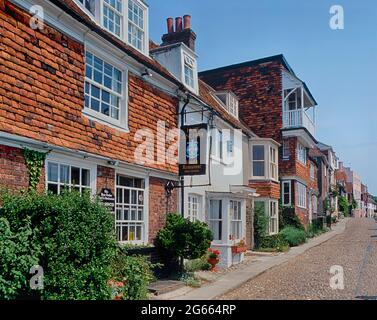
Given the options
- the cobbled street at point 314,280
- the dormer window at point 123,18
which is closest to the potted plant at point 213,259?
the cobbled street at point 314,280

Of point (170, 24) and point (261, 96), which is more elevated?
point (170, 24)

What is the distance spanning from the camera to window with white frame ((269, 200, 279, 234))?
2288cm

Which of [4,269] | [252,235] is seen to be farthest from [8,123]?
[252,235]

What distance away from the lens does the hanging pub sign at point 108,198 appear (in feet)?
31.2

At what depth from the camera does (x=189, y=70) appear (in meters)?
16.0

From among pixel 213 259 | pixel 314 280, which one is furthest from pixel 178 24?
pixel 314 280

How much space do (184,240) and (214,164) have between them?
5.24 meters

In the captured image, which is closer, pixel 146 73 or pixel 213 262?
pixel 146 73

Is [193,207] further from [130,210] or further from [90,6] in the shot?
[90,6]

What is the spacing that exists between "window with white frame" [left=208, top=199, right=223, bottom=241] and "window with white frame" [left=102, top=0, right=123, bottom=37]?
23.6 ft

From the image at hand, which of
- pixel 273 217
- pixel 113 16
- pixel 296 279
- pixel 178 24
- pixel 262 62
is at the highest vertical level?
pixel 262 62

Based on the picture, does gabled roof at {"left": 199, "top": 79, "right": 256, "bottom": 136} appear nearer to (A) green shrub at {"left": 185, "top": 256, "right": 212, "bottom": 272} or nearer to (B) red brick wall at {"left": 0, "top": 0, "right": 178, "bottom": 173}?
(A) green shrub at {"left": 185, "top": 256, "right": 212, "bottom": 272}

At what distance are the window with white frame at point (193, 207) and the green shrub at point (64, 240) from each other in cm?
715

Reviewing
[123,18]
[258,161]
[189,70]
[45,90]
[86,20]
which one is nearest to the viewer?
[45,90]
